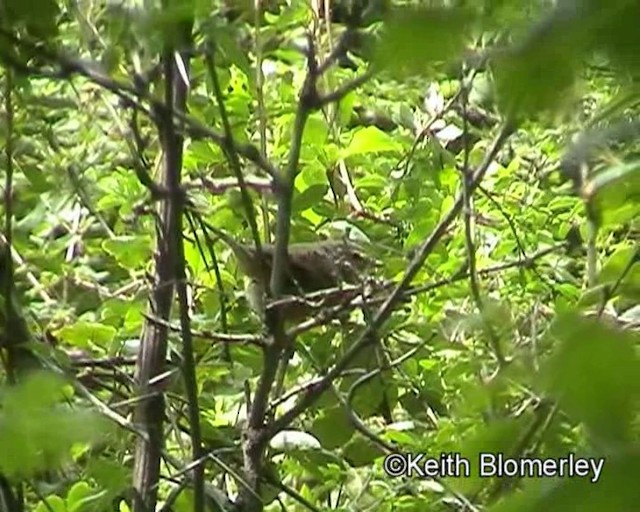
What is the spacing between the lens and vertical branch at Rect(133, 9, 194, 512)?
2.85ft

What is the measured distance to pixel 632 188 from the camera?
0.56 m

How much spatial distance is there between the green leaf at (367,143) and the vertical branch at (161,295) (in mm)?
243

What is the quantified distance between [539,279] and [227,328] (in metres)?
0.33

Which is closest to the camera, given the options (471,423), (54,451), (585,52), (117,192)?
(585,52)

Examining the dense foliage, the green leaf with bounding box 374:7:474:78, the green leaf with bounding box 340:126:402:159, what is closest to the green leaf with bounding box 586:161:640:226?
the dense foliage

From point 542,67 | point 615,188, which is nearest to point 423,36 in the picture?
point 542,67

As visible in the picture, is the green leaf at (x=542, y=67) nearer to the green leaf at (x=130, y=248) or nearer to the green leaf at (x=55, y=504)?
the green leaf at (x=55, y=504)

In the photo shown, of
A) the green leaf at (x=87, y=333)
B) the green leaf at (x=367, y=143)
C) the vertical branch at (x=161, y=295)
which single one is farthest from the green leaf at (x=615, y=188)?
the green leaf at (x=87, y=333)

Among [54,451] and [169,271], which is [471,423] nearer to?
[169,271]

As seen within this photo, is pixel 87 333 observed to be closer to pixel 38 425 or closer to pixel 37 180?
pixel 37 180

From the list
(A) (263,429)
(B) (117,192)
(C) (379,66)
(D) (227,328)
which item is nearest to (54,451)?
(C) (379,66)

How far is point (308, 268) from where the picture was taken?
1.16m

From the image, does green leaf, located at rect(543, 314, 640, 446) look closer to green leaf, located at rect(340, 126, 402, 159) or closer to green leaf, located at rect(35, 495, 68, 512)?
green leaf, located at rect(35, 495, 68, 512)

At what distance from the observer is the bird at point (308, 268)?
3.40 ft
